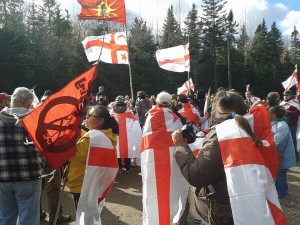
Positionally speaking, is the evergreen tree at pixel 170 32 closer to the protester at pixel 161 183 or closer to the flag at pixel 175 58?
the flag at pixel 175 58

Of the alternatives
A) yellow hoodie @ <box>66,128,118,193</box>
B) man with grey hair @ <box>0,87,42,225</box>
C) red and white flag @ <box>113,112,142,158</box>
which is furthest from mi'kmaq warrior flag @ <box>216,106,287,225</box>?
red and white flag @ <box>113,112,142,158</box>

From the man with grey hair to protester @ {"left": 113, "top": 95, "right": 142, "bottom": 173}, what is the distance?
4334 mm

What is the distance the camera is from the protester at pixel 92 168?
341 cm

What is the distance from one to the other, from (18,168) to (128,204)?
288cm

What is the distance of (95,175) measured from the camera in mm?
3447

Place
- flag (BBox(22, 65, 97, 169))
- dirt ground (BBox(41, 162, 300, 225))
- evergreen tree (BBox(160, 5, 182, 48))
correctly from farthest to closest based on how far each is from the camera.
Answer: evergreen tree (BBox(160, 5, 182, 48)) → dirt ground (BBox(41, 162, 300, 225)) → flag (BBox(22, 65, 97, 169))

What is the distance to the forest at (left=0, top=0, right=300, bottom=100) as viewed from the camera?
2645 centimetres

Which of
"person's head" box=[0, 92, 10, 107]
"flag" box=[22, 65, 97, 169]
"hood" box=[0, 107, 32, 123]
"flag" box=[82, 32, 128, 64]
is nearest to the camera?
"flag" box=[22, 65, 97, 169]

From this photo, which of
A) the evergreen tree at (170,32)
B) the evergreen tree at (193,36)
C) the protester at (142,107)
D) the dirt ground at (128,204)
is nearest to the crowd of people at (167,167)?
the dirt ground at (128,204)

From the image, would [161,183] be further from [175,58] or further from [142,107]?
[175,58]

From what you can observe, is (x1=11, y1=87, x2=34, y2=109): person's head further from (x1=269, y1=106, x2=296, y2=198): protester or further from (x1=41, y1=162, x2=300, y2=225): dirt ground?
(x1=269, y1=106, x2=296, y2=198): protester

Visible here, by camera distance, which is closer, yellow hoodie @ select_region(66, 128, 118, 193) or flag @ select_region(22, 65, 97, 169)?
flag @ select_region(22, 65, 97, 169)

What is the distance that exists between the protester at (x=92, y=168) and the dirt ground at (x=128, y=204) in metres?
1.66

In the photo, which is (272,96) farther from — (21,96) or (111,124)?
(21,96)
